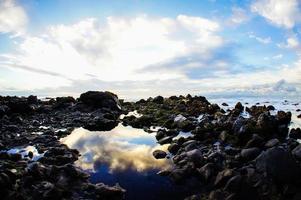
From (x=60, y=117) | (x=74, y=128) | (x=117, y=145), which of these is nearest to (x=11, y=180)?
(x=117, y=145)

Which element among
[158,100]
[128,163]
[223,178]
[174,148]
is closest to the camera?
[223,178]

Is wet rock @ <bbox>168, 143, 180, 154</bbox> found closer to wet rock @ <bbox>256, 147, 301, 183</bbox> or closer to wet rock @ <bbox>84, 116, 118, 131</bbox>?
wet rock @ <bbox>256, 147, 301, 183</bbox>

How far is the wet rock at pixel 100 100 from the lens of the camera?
2510 inches

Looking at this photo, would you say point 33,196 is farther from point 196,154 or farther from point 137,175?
point 196,154

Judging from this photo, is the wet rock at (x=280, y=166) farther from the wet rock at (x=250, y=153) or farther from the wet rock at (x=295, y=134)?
the wet rock at (x=295, y=134)

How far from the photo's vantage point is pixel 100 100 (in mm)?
64375

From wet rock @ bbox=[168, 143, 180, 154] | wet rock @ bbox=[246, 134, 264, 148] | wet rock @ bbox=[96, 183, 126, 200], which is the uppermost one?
wet rock @ bbox=[246, 134, 264, 148]

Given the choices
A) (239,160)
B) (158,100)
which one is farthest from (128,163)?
(158,100)

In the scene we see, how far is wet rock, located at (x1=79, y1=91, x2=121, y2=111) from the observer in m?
63.8

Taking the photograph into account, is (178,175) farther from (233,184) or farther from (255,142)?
(255,142)

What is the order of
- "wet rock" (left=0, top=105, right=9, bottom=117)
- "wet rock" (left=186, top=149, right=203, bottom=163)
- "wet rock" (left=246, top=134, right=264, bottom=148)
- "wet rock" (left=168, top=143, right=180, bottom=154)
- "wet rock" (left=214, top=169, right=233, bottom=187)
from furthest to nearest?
"wet rock" (left=0, top=105, right=9, bottom=117) → "wet rock" (left=168, top=143, right=180, bottom=154) → "wet rock" (left=246, top=134, right=264, bottom=148) → "wet rock" (left=186, top=149, right=203, bottom=163) → "wet rock" (left=214, top=169, right=233, bottom=187)

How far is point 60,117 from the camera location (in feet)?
168

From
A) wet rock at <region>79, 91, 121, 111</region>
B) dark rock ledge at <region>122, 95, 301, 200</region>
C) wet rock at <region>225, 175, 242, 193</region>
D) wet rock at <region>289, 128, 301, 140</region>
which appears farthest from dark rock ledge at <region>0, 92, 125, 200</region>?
wet rock at <region>289, 128, 301, 140</region>

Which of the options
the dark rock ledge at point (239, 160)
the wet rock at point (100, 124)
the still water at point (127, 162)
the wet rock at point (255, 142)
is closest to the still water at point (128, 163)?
the still water at point (127, 162)
